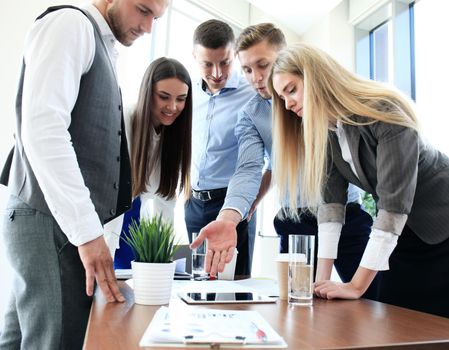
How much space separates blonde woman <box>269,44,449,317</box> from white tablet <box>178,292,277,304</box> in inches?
6.8

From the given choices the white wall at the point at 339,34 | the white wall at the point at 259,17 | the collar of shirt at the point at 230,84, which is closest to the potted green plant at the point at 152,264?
the collar of shirt at the point at 230,84

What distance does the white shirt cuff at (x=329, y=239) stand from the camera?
1222 millimetres

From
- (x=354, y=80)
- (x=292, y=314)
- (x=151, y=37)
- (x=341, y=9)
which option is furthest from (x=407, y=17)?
(x=292, y=314)

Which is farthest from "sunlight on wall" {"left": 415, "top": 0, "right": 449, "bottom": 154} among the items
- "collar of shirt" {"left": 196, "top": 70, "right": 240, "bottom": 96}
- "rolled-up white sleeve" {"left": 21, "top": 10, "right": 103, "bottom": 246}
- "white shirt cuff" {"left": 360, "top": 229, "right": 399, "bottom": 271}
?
"rolled-up white sleeve" {"left": 21, "top": 10, "right": 103, "bottom": 246}

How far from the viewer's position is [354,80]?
123cm

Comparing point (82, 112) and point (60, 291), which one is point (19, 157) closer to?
point (82, 112)

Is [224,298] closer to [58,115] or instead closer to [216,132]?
[58,115]

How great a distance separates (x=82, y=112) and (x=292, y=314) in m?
0.65

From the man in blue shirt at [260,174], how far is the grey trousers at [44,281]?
36 cm

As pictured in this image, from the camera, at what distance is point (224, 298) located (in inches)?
35.7

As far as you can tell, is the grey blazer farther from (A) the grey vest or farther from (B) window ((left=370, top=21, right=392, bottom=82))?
(B) window ((left=370, top=21, right=392, bottom=82))

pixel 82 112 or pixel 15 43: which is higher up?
pixel 15 43

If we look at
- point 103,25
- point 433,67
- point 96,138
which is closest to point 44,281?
point 96,138

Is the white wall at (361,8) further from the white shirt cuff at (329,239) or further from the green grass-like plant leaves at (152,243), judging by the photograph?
the green grass-like plant leaves at (152,243)
